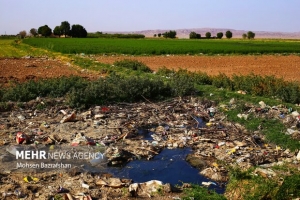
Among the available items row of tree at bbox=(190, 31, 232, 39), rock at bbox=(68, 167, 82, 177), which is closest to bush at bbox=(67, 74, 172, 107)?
rock at bbox=(68, 167, 82, 177)

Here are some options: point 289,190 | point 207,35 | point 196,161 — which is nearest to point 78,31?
point 207,35

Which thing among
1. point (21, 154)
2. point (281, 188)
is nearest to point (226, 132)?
point (281, 188)

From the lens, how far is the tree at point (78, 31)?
7362 cm

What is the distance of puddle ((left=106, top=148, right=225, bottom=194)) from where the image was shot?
5.63m

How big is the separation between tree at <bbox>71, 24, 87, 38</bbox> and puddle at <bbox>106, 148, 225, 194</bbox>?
70375 mm

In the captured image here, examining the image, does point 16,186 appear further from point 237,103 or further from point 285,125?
point 237,103

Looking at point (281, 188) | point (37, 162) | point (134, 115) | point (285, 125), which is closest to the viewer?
point (281, 188)

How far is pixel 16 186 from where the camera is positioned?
196 inches

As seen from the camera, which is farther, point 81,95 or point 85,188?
point 81,95

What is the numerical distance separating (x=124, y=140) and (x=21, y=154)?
199 cm

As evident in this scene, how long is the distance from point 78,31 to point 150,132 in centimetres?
6897

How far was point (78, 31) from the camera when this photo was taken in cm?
7362

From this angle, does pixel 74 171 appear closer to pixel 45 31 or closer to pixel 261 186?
pixel 261 186

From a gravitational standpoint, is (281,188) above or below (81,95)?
below
